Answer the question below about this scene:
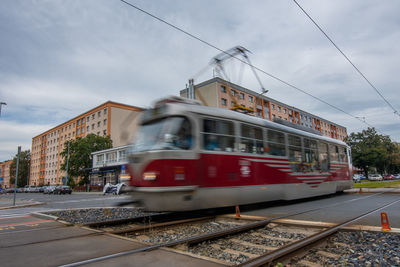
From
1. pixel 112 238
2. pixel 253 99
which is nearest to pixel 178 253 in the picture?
pixel 112 238

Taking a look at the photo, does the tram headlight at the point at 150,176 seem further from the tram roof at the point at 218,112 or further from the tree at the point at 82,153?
the tree at the point at 82,153

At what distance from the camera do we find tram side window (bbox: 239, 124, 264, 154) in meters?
8.13

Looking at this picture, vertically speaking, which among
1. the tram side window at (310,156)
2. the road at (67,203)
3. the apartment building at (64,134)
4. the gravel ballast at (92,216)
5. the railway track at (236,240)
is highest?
the apartment building at (64,134)

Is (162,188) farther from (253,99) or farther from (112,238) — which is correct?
(253,99)

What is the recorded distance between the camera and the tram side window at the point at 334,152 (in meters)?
13.4

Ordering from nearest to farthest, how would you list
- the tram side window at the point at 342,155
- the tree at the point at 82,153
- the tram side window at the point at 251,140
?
the tram side window at the point at 251,140 → the tram side window at the point at 342,155 → the tree at the point at 82,153

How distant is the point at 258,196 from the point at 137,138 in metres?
4.33

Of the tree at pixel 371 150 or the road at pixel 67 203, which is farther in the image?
the tree at pixel 371 150

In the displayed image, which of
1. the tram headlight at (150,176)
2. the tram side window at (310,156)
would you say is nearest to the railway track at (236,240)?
the tram headlight at (150,176)

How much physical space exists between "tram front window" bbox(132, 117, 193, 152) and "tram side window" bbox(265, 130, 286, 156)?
143 inches

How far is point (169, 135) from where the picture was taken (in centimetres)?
659

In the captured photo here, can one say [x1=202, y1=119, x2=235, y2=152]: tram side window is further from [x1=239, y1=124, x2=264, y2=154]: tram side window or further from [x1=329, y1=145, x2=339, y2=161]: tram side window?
[x1=329, y1=145, x2=339, y2=161]: tram side window

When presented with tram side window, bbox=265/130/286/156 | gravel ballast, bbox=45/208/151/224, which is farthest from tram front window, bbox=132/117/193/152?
tram side window, bbox=265/130/286/156

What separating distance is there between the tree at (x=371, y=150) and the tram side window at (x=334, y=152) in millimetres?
37387
